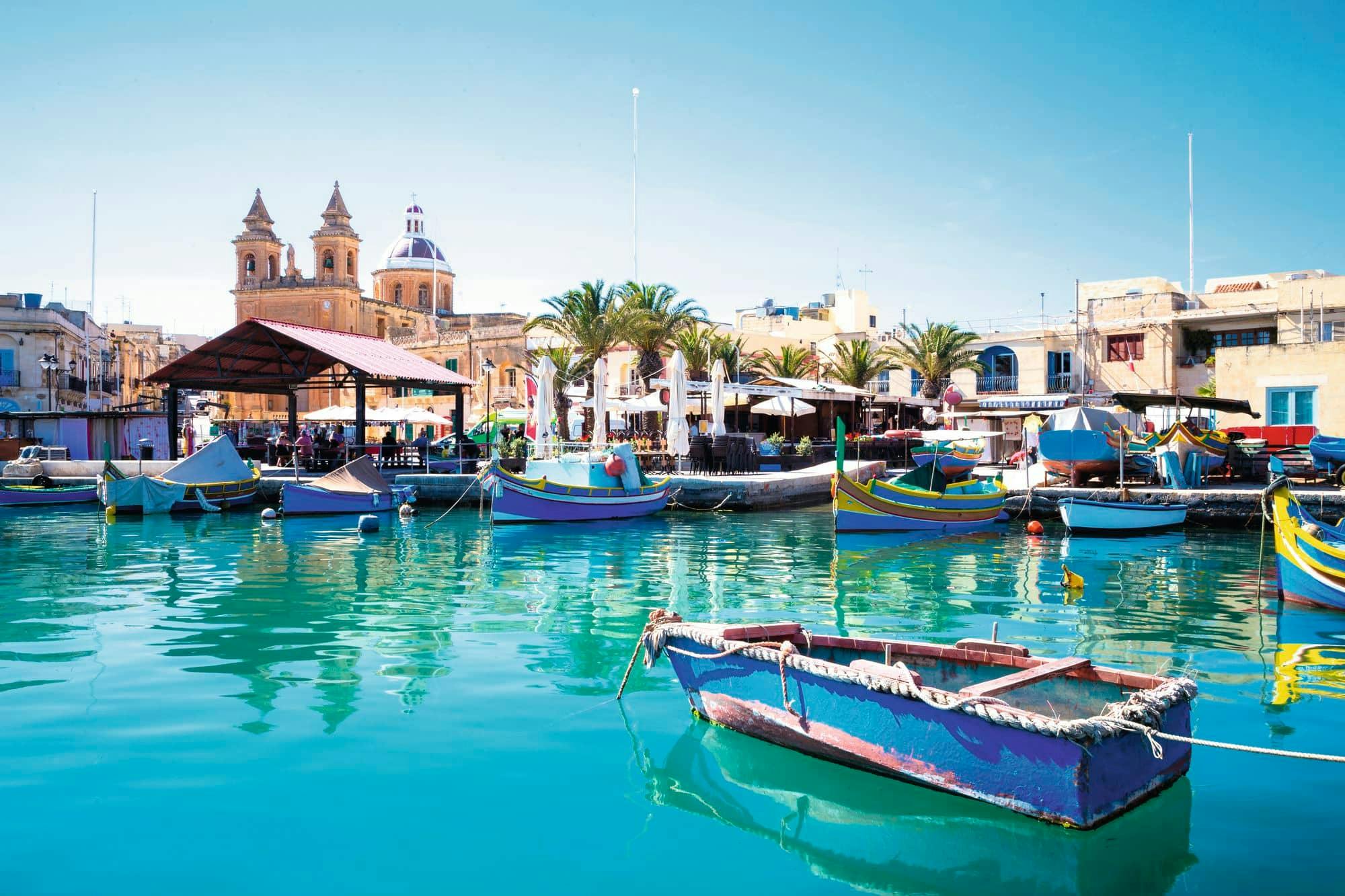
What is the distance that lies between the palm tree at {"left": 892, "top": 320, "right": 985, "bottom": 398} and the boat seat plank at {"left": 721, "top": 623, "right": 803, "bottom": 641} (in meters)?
38.5

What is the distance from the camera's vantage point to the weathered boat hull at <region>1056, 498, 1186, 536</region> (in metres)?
22.4

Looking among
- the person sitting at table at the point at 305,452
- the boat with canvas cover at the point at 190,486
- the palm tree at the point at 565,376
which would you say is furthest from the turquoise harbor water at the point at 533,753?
the palm tree at the point at 565,376

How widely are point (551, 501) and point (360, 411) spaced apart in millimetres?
9651

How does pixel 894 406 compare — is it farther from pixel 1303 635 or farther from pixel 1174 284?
pixel 1303 635

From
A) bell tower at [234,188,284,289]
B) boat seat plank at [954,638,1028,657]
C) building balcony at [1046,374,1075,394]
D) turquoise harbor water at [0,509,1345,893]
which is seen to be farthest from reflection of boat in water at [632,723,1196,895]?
bell tower at [234,188,284,289]

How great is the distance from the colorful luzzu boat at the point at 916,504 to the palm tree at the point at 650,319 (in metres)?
15.0

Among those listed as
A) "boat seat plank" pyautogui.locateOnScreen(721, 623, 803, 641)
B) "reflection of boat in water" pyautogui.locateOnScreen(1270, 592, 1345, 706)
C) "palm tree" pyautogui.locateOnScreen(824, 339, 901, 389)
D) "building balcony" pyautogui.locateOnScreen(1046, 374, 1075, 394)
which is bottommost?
"reflection of boat in water" pyautogui.locateOnScreen(1270, 592, 1345, 706)

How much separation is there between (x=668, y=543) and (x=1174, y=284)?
1542 inches

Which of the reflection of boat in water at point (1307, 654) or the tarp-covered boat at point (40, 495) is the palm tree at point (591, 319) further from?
the reflection of boat in water at point (1307, 654)

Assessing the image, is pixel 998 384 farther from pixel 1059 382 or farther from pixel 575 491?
pixel 575 491

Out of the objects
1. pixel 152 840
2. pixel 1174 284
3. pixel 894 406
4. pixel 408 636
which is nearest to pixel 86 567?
pixel 408 636

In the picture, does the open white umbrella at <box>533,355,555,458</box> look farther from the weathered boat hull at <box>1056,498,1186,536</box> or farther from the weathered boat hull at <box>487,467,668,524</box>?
the weathered boat hull at <box>1056,498,1186,536</box>

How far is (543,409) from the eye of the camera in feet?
90.4

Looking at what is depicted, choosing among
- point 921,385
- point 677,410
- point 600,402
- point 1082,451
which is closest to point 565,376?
point 600,402
